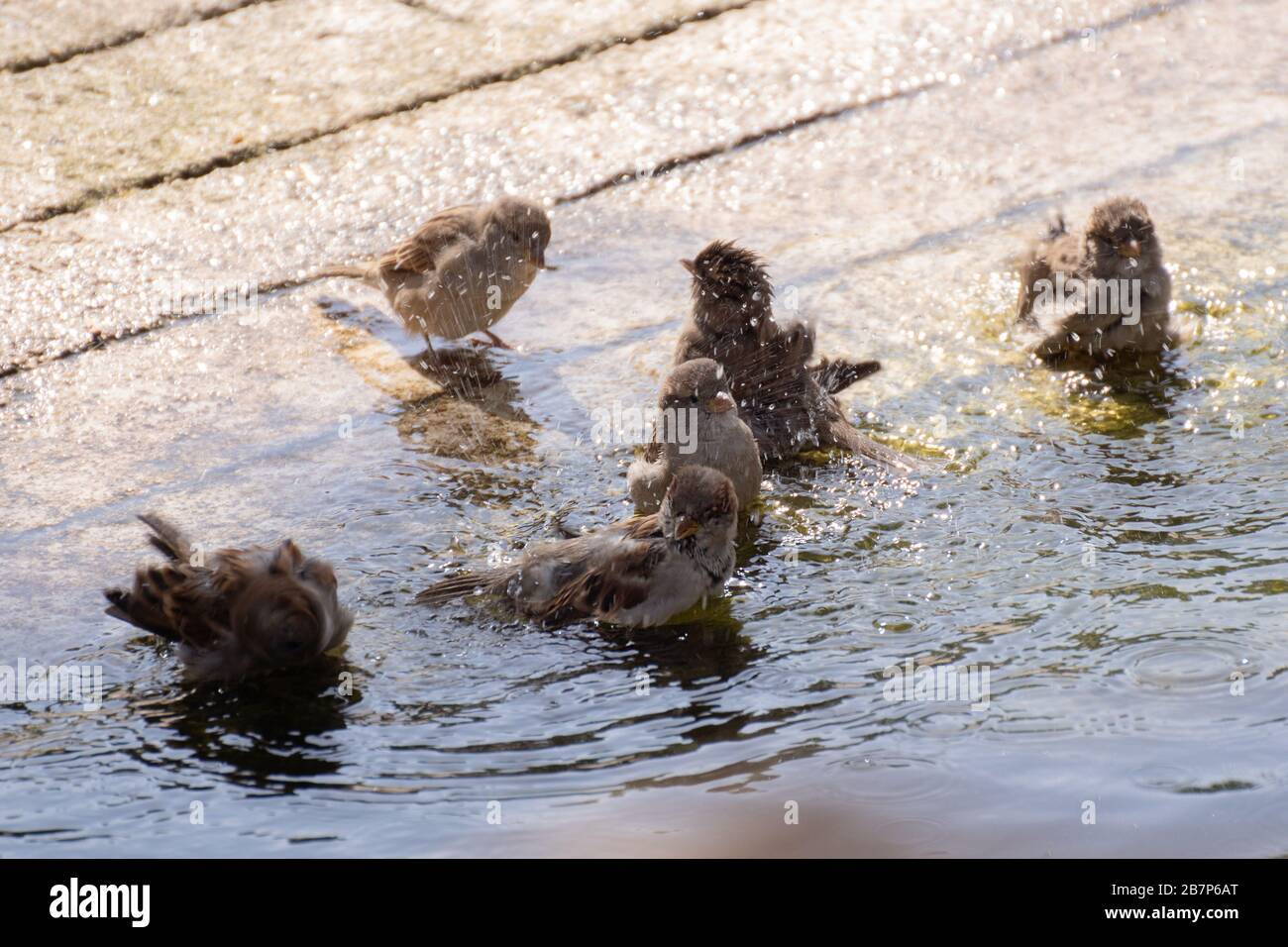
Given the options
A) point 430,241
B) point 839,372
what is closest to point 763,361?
point 839,372

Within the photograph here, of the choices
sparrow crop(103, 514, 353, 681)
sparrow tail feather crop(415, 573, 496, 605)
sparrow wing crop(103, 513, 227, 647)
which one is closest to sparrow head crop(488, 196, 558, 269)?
sparrow tail feather crop(415, 573, 496, 605)

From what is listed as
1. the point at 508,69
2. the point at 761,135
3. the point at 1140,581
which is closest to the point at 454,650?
the point at 1140,581

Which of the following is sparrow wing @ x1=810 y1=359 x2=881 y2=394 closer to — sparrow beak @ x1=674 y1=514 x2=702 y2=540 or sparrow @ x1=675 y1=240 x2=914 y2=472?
sparrow @ x1=675 y1=240 x2=914 y2=472

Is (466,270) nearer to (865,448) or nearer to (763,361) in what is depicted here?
(763,361)

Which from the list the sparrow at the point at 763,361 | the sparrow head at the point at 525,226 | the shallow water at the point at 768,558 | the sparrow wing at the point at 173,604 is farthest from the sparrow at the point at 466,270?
the sparrow wing at the point at 173,604

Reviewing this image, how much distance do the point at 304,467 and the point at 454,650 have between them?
4.50 ft

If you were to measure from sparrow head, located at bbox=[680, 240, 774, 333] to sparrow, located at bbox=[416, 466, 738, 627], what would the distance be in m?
1.49

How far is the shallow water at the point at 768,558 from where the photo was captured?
366 cm

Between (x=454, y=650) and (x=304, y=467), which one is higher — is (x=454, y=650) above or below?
below

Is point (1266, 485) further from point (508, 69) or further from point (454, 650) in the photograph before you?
point (508, 69)

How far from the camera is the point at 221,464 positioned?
5.58m

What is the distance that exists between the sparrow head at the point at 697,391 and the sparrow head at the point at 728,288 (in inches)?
27.9

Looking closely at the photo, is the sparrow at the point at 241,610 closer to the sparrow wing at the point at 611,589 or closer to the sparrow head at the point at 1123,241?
the sparrow wing at the point at 611,589
